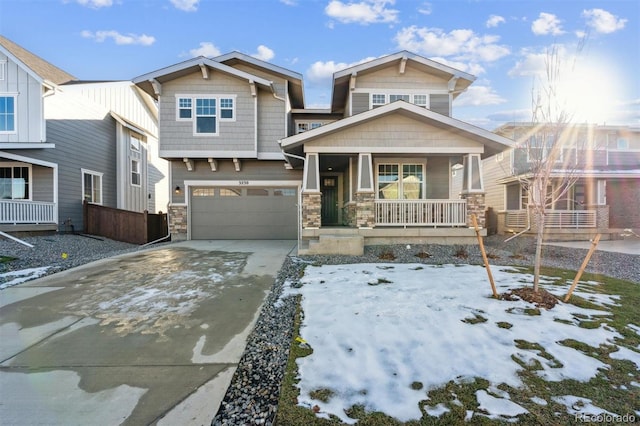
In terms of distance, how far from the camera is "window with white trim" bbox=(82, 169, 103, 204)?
43.1 feet

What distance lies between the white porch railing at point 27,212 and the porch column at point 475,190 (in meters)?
14.7

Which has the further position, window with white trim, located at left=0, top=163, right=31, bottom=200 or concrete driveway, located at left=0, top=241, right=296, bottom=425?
window with white trim, located at left=0, top=163, right=31, bottom=200

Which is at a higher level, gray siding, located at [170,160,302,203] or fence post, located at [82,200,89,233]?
gray siding, located at [170,160,302,203]

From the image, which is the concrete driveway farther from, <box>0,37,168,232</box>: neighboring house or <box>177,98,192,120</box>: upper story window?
<box>177,98,192,120</box>: upper story window

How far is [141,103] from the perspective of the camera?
55.9 ft

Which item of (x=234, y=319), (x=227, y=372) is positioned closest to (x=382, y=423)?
(x=227, y=372)

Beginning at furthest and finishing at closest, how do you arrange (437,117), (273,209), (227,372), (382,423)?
(273,209) < (437,117) < (227,372) < (382,423)

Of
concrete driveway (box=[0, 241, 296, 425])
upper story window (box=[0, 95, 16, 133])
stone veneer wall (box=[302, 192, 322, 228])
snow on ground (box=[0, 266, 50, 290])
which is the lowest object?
concrete driveway (box=[0, 241, 296, 425])

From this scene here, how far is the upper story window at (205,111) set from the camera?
38.5 feet

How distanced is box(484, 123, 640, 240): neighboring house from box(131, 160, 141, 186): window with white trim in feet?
57.5

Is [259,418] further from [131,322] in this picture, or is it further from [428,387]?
[131,322]

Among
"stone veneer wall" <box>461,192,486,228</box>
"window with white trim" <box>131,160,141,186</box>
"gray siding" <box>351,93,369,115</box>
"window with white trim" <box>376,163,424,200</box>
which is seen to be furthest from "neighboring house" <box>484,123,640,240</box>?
"window with white trim" <box>131,160,141,186</box>

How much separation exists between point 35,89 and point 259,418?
579 inches

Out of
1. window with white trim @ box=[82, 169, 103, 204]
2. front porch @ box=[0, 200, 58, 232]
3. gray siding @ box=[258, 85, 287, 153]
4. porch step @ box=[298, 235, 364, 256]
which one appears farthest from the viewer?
window with white trim @ box=[82, 169, 103, 204]
